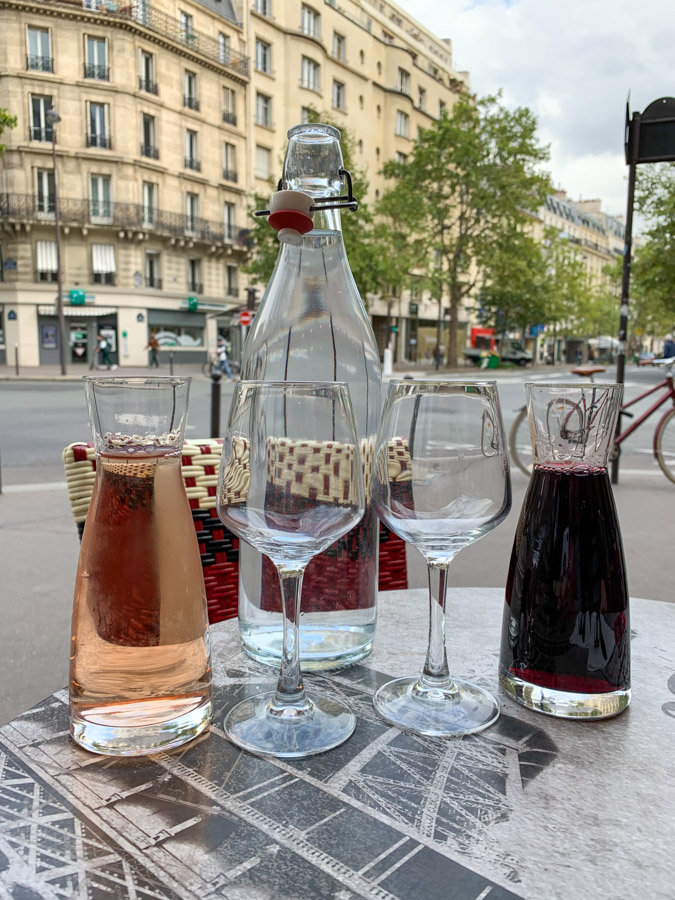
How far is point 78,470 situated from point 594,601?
779 mm

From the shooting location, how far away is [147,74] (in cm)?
2439

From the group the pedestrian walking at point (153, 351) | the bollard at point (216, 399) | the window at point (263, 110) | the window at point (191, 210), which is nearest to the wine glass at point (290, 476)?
the bollard at point (216, 399)

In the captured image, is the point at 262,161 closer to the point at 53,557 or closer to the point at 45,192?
the point at 45,192

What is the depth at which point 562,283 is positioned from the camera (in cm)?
3922

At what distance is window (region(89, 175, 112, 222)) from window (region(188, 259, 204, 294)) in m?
4.00

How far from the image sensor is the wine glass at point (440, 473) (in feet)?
2.17

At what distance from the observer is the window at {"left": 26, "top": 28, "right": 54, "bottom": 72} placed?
882 inches

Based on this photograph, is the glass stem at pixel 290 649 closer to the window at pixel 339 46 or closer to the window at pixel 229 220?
the window at pixel 229 220

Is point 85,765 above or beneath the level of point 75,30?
beneath

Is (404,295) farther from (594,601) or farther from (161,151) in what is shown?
(594,601)

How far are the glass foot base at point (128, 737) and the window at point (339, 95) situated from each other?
107 ft

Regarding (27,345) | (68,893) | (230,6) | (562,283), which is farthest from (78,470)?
(562,283)

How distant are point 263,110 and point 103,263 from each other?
9.23 m

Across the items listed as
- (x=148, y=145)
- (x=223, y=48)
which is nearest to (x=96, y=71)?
(x=148, y=145)
